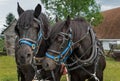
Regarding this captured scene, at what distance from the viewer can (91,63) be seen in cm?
716

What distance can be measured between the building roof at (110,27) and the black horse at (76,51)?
57470mm

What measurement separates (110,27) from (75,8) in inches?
971

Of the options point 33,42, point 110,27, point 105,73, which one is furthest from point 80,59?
point 110,27

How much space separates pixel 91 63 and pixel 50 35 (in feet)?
3.34

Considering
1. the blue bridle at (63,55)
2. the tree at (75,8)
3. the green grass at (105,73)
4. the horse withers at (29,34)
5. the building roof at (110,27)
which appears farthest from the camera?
the building roof at (110,27)

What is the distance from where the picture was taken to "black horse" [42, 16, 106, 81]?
649cm

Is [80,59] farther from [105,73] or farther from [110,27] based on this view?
[110,27]

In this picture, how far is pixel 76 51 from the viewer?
7008 mm

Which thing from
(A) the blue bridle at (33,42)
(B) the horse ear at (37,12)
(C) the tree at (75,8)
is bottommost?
(C) the tree at (75,8)

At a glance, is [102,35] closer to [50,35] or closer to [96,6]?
[96,6]

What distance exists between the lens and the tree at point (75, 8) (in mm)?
46250

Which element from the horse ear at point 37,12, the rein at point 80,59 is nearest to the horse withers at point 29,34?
the horse ear at point 37,12

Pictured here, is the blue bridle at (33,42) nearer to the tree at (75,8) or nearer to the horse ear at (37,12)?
the horse ear at (37,12)

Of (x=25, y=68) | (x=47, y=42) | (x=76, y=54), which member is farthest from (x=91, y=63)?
(x=25, y=68)
